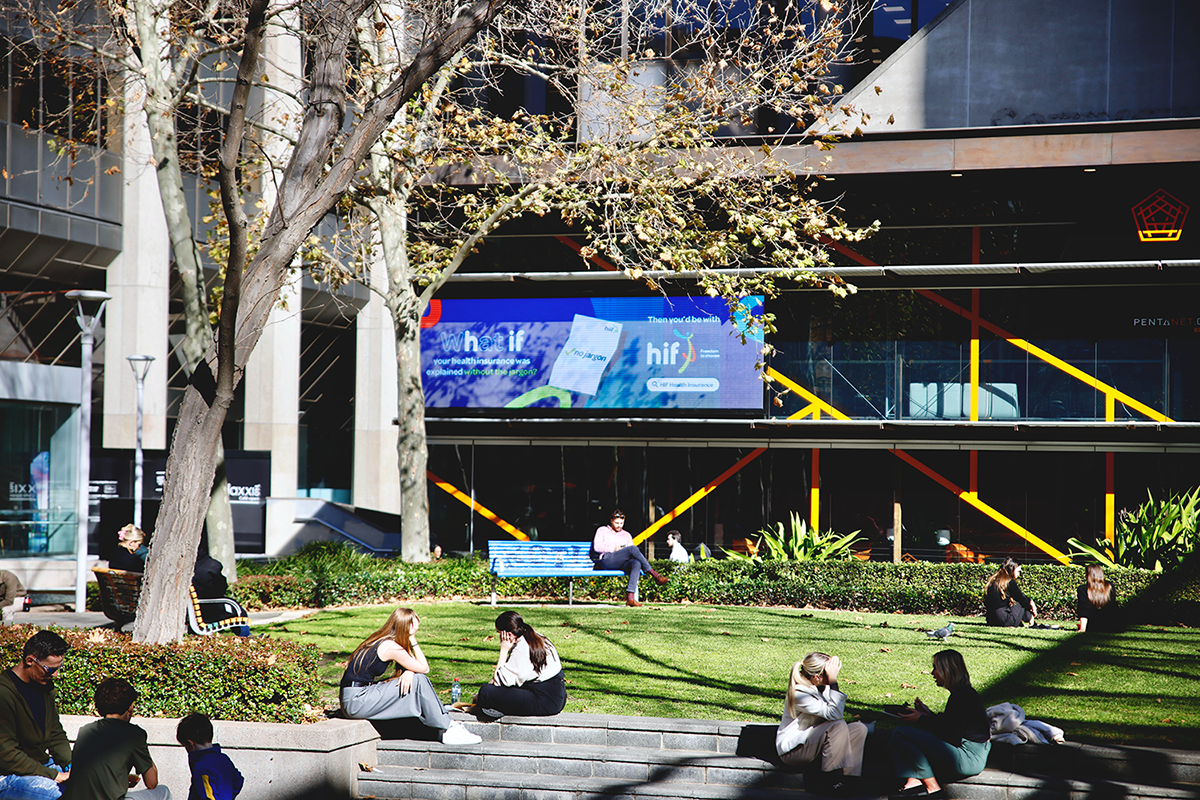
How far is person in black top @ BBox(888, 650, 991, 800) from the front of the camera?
7.47m

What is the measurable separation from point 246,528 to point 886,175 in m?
18.3

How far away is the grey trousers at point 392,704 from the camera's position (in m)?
8.63

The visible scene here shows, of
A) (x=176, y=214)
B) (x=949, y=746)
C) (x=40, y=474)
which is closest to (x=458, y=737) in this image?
(x=949, y=746)

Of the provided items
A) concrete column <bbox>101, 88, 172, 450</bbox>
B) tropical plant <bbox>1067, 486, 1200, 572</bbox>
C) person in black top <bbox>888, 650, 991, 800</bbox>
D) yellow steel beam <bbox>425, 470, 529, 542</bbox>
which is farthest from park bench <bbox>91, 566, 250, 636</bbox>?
concrete column <bbox>101, 88, 172, 450</bbox>

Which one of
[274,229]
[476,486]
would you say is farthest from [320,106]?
[476,486]

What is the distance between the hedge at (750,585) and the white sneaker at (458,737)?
308 inches

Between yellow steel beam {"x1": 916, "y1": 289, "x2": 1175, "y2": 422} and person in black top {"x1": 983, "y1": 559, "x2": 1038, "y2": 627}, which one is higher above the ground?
yellow steel beam {"x1": 916, "y1": 289, "x2": 1175, "y2": 422}

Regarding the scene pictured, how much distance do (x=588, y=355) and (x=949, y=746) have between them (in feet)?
57.5

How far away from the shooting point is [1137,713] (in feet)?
30.1

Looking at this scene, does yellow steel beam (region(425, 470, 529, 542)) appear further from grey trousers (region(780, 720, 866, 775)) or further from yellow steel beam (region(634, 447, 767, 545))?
grey trousers (region(780, 720, 866, 775))

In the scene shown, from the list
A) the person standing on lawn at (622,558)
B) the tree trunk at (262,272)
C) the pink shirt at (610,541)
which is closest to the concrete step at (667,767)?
the tree trunk at (262,272)

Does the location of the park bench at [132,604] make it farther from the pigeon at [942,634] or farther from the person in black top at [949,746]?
the pigeon at [942,634]

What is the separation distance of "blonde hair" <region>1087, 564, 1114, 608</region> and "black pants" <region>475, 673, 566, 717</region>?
8.31m

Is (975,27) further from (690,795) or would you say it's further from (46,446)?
(46,446)
